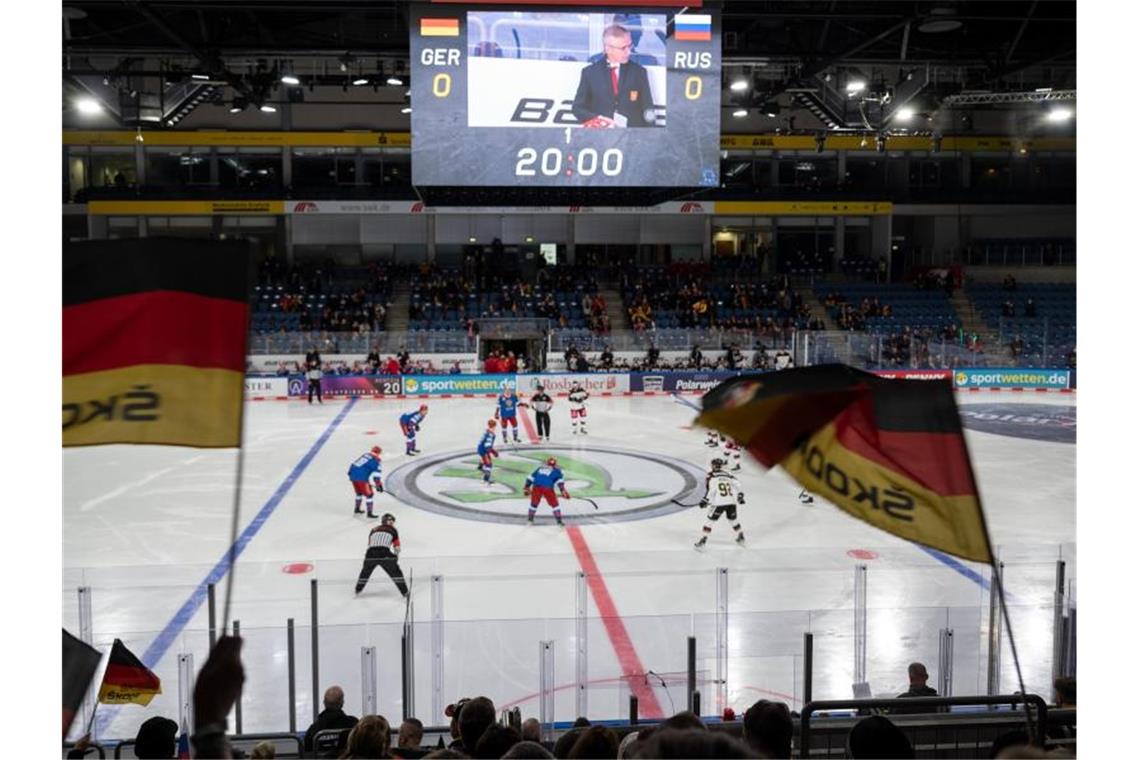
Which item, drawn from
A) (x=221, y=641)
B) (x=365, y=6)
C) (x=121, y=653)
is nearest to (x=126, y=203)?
(x=365, y=6)

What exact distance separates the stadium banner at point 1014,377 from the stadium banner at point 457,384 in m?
14.5

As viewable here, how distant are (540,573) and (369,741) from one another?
6.64m

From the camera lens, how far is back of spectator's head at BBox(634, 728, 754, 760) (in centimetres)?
213

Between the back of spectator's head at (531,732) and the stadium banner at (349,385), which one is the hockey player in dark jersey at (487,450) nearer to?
the back of spectator's head at (531,732)

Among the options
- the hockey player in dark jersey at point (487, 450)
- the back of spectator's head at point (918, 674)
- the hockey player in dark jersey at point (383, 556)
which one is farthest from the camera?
the hockey player in dark jersey at point (487, 450)

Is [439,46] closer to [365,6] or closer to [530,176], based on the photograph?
[530,176]

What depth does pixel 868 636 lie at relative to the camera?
768 centimetres

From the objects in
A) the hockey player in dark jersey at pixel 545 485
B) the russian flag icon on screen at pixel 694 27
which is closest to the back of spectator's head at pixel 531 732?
the hockey player in dark jersey at pixel 545 485

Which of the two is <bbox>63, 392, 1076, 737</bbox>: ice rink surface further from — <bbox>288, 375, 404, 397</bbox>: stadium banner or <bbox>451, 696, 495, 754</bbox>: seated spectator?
<bbox>288, 375, 404, 397</bbox>: stadium banner

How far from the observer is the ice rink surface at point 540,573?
285 inches

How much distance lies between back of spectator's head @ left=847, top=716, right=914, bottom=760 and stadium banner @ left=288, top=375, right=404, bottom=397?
2748 cm

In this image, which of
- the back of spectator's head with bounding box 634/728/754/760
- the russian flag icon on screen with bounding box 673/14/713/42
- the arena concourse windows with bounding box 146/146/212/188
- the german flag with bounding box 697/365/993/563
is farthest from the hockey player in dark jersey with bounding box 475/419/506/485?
the arena concourse windows with bounding box 146/146/212/188

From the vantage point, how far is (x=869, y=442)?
160 inches
